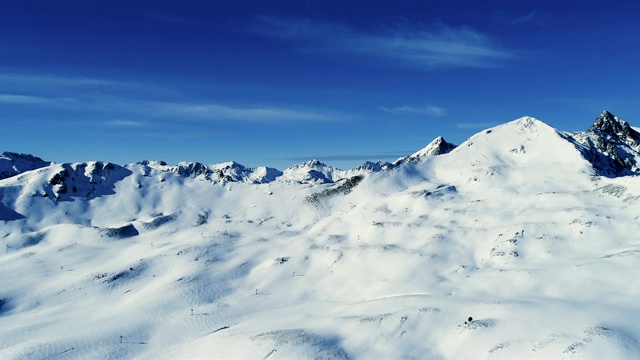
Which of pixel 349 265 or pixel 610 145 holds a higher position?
pixel 610 145

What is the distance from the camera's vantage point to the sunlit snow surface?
155 feet

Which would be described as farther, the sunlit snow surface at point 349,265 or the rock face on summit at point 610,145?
the rock face on summit at point 610,145

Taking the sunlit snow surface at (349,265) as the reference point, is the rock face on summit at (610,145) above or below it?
above

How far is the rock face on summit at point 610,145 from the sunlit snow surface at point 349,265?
1106 cm

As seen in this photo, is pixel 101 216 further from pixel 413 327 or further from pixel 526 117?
pixel 526 117

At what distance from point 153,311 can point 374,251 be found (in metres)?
42.9

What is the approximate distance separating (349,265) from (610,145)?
125 meters

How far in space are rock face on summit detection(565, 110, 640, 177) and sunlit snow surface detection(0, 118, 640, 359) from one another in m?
11.1

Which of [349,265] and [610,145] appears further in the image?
[610,145]

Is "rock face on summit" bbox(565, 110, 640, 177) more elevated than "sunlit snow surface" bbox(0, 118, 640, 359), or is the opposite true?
"rock face on summit" bbox(565, 110, 640, 177)

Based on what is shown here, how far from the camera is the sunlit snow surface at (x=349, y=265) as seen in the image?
155 feet

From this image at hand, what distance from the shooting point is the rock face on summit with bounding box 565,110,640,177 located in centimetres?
13800

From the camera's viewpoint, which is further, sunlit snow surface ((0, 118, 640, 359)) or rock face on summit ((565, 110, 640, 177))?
Result: rock face on summit ((565, 110, 640, 177))

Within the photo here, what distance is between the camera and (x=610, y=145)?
511 ft
